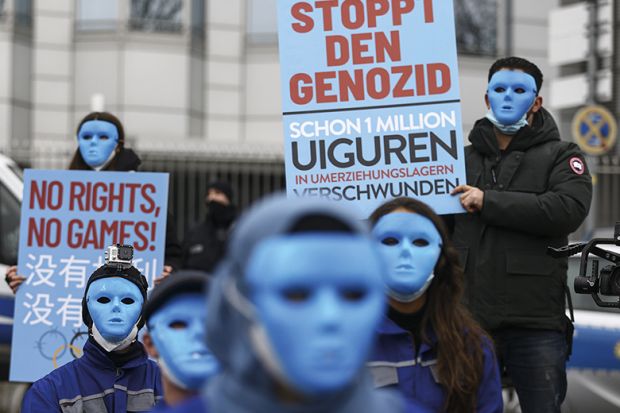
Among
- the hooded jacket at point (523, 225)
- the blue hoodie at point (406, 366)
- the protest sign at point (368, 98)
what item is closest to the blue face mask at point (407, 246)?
the blue hoodie at point (406, 366)

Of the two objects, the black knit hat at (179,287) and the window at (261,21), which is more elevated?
the window at (261,21)

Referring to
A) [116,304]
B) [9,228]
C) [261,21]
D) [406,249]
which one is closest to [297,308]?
[406,249]

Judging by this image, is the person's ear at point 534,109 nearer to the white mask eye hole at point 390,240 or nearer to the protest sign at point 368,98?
the protest sign at point 368,98

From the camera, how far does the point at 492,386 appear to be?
369 centimetres

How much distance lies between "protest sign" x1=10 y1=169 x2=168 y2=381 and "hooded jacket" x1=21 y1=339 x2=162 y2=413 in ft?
5.04

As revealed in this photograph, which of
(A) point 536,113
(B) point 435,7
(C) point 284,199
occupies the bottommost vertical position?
(C) point 284,199

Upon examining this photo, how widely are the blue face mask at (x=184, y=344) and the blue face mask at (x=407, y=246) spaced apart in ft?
3.53

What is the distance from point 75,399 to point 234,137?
1406cm

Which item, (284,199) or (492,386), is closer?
(284,199)

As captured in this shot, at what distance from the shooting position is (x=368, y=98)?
5.09 metres

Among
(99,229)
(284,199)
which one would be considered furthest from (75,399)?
(284,199)

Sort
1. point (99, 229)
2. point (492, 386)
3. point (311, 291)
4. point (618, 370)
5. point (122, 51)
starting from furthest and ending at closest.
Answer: point (122, 51) < point (618, 370) < point (99, 229) < point (492, 386) < point (311, 291)

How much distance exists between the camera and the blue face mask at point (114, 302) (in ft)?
13.0

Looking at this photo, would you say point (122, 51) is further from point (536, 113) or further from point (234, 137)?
point (536, 113)
